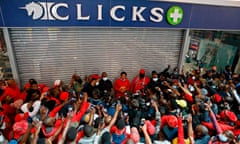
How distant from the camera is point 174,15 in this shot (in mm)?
4531

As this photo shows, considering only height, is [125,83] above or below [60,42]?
below

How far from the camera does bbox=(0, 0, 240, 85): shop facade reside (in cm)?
385

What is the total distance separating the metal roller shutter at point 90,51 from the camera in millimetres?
4164

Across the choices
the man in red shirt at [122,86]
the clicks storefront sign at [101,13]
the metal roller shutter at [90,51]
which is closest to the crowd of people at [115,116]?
the man in red shirt at [122,86]

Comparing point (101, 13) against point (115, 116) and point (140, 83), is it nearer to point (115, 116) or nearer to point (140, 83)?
point (140, 83)

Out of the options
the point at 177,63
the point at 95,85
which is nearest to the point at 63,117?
the point at 95,85

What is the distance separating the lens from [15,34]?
3.96 metres

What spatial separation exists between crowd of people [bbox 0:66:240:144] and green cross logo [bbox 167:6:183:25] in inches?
63.7

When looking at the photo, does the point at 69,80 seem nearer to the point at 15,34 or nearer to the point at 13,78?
the point at 13,78

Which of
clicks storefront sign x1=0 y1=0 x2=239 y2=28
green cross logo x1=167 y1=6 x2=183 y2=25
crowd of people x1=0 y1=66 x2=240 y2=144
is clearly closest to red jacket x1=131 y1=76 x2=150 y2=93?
crowd of people x1=0 y1=66 x2=240 y2=144

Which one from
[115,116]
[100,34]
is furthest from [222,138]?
[100,34]

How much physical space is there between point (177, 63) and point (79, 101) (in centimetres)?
340

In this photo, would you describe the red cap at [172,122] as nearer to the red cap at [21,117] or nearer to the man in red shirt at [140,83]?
the man in red shirt at [140,83]

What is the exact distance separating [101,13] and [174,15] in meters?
1.93
